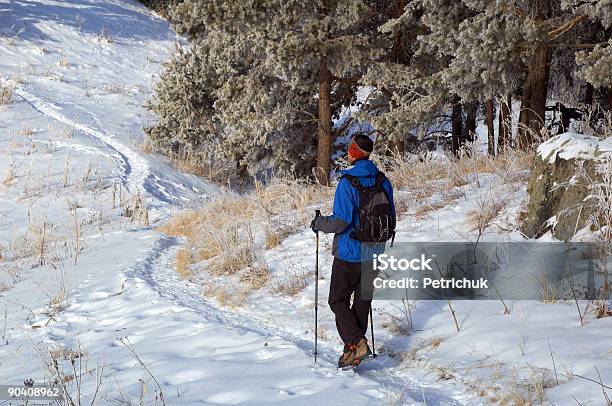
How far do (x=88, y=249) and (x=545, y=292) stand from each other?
7.19 meters

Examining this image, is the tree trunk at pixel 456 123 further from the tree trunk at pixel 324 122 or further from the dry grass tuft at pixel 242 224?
the dry grass tuft at pixel 242 224

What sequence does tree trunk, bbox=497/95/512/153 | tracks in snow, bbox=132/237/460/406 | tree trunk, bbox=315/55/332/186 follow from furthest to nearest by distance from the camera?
tree trunk, bbox=315/55/332/186 < tree trunk, bbox=497/95/512/153 < tracks in snow, bbox=132/237/460/406

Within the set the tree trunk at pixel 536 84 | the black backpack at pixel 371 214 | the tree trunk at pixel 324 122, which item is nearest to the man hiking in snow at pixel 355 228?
the black backpack at pixel 371 214

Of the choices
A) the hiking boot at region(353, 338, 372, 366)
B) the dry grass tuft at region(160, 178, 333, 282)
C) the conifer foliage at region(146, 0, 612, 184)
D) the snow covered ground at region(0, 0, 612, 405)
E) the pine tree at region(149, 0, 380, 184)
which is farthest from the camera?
the pine tree at region(149, 0, 380, 184)

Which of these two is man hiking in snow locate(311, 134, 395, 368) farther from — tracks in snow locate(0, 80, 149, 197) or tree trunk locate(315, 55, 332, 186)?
tracks in snow locate(0, 80, 149, 197)

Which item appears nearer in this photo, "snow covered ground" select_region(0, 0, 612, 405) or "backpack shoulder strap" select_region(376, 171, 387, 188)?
"snow covered ground" select_region(0, 0, 612, 405)

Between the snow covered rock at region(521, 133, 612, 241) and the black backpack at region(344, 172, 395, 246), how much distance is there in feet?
6.46

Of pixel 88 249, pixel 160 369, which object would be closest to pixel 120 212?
pixel 88 249

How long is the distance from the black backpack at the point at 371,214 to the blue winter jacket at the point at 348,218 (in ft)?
0.11

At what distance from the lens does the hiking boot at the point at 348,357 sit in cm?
441

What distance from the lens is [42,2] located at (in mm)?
30234

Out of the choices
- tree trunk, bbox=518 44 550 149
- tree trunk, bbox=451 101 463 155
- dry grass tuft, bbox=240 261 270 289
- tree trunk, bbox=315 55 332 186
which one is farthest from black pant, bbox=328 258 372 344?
tree trunk, bbox=451 101 463 155

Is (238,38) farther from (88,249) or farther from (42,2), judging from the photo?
(42,2)

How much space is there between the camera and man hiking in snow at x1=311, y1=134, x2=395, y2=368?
443cm
